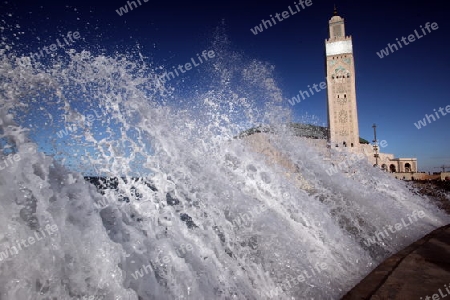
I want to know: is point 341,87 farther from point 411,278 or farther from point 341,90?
point 411,278

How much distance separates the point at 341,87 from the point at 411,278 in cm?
5562

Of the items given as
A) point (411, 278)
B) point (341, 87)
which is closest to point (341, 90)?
Result: point (341, 87)

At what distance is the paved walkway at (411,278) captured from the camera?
254 cm

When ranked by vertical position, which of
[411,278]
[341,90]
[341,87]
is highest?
[341,87]

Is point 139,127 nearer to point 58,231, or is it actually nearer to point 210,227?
point 210,227

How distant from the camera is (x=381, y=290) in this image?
2621 millimetres

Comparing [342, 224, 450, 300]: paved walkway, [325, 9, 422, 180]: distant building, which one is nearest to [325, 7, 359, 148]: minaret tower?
[325, 9, 422, 180]: distant building

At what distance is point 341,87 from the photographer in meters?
52.3

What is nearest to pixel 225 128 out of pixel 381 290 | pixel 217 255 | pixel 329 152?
pixel 217 255

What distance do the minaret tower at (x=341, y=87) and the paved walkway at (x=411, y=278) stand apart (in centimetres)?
5036

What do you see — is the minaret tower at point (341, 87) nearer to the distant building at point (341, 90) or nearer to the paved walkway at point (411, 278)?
the distant building at point (341, 90)

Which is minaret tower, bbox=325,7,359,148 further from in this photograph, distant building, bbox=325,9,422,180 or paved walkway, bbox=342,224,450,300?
paved walkway, bbox=342,224,450,300

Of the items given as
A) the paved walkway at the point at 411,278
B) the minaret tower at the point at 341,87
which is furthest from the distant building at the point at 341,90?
the paved walkway at the point at 411,278

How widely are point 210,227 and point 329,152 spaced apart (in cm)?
868
